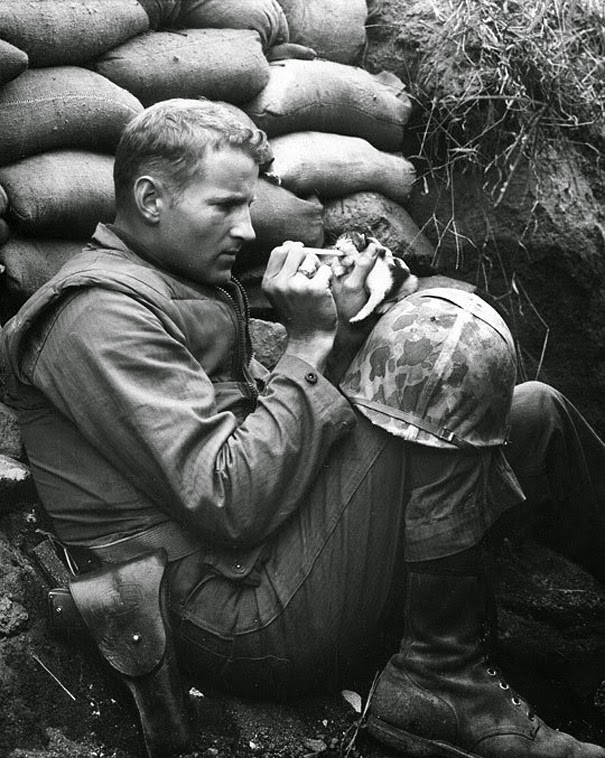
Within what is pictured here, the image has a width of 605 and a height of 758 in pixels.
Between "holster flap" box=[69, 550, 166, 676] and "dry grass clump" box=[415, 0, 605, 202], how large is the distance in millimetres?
2038

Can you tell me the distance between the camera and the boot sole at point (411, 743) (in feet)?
7.48

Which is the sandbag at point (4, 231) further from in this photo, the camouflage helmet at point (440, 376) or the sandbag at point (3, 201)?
the camouflage helmet at point (440, 376)

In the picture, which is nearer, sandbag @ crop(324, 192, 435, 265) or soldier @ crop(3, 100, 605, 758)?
soldier @ crop(3, 100, 605, 758)

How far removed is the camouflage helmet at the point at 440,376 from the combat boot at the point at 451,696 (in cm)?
33

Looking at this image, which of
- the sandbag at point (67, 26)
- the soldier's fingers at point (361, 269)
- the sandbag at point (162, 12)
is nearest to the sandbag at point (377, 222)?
the sandbag at point (162, 12)

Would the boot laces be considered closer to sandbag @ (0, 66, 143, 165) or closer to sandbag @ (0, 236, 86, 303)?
sandbag @ (0, 236, 86, 303)

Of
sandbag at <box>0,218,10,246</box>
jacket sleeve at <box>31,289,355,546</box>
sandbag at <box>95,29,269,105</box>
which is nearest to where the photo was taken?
jacket sleeve at <box>31,289,355,546</box>

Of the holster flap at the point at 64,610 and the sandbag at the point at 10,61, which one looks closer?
the holster flap at the point at 64,610

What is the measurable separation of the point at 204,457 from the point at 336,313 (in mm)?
455

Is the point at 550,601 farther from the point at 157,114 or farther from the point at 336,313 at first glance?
the point at 157,114

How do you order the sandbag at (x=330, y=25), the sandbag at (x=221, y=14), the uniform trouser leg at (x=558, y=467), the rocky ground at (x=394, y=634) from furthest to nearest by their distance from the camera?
the sandbag at (x=330, y=25), the sandbag at (x=221, y=14), the uniform trouser leg at (x=558, y=467), the rocky ground at (x=394, y=634)

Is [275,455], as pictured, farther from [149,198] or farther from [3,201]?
[3,201]

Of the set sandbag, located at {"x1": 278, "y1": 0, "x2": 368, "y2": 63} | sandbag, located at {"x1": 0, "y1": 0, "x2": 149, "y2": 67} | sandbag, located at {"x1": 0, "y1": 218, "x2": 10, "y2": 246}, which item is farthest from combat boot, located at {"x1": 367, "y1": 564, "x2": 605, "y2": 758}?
sandbag, located at {"x1": 278, "y1": 0, "x2": 368, "y2": 63}

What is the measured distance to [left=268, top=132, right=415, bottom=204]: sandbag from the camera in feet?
11.0
